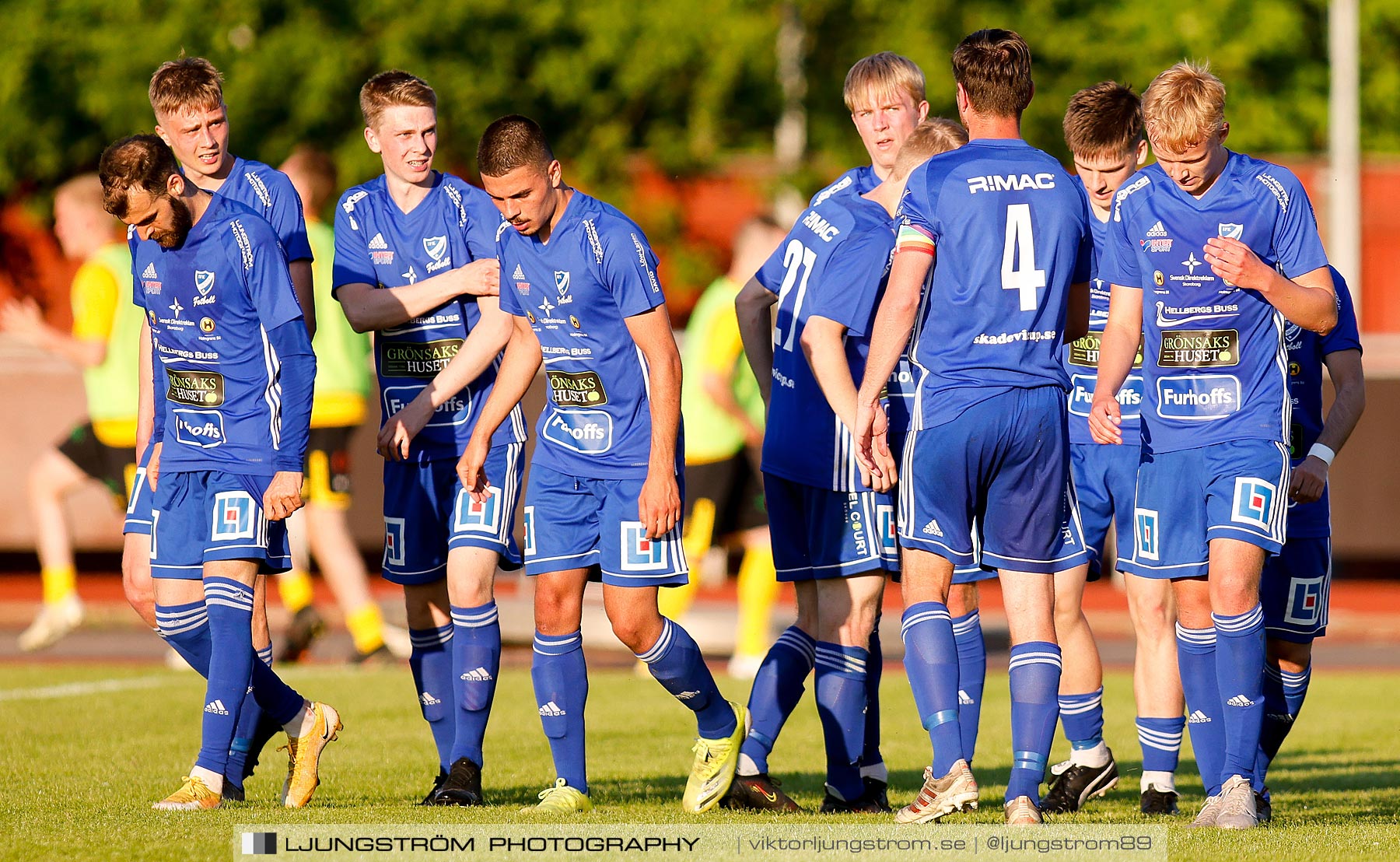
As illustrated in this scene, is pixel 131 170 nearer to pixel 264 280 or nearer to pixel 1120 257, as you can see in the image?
pixel 264 280

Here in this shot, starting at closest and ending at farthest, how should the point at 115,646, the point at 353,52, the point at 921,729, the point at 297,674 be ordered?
the point at 921,729
the point at 297,674
the point at 115,646
the point at 353,52

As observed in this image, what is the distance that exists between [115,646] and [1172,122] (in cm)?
1005

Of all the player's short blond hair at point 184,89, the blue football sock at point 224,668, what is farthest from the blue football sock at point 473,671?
the player's short blond hair at point 184,89

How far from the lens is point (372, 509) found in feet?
54.2

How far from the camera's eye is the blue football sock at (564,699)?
6258 mm

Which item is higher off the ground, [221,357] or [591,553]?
[221,357]

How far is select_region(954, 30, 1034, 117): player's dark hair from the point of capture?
574 centimetres

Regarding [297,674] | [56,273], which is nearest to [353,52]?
[56,273]

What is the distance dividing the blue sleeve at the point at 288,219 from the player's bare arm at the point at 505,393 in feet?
3.03

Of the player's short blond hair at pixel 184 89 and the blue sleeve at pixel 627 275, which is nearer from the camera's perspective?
the blue sleeve at pixel 627 275

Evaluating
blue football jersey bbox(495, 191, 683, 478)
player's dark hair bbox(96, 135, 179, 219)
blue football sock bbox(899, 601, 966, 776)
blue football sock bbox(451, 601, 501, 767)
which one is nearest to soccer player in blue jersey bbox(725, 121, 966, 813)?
blue football jersey bbox(495, 191, 683, 478)

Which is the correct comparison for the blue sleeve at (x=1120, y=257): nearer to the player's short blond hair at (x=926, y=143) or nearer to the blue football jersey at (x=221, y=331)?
the player's short blond hair at (x=926, y=143)

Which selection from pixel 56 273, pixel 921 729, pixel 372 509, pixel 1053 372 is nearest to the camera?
pixel 1053 372

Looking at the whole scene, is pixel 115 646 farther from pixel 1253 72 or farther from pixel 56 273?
pixel 1253 72
